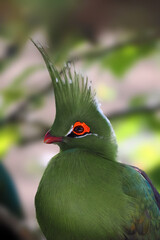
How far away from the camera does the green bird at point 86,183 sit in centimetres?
34

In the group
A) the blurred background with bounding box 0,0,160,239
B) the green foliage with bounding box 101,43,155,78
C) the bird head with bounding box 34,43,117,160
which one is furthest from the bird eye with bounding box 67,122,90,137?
the green foliage with bounding box 101,43,155,78

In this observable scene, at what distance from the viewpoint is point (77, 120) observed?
368 mm

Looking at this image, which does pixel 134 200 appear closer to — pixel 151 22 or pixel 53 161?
pixel 53 161

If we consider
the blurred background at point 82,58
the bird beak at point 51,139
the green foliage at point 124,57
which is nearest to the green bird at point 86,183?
the bird beak at point 51,139

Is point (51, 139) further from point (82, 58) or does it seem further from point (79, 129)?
point (82, 58)

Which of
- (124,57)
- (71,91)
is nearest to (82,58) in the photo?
(124,57)

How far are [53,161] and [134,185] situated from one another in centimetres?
8

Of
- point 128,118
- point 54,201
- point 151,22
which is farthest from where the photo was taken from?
point 151,22

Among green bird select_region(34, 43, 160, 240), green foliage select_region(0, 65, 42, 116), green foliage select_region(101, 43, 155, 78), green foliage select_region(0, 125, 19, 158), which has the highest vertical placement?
green foliage select_region(0, 65, 42, 116)

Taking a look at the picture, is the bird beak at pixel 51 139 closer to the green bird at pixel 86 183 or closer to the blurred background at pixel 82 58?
the green bird at pixel 86 183

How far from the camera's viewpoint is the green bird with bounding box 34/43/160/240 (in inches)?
13.4

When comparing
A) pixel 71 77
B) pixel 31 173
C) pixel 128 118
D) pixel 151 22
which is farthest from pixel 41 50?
pixel 31 173

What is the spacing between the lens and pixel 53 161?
1.18 feet

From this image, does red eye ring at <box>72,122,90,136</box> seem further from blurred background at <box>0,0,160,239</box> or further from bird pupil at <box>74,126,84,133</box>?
blurred background at <box>0,0,160,239</box>
